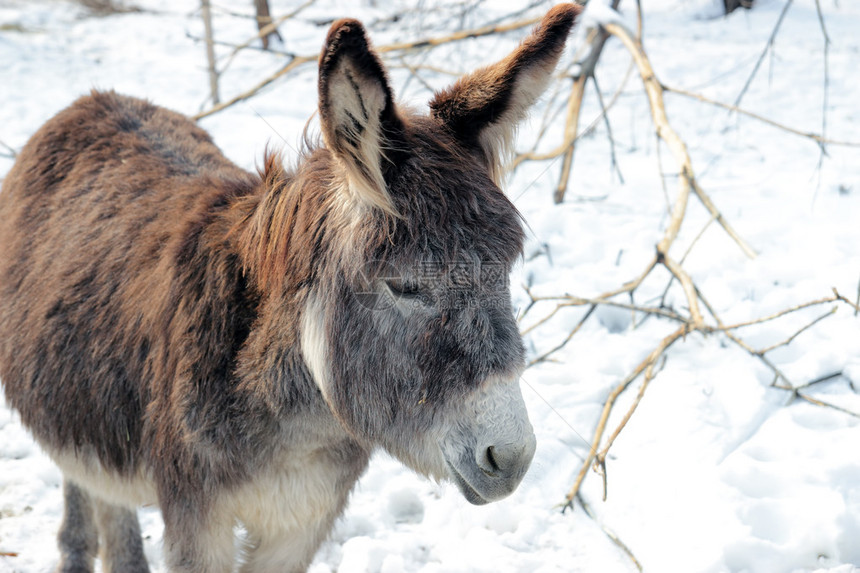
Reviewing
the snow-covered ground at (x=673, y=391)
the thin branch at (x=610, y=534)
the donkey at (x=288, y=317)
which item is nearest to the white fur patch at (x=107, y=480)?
the donkey at (x=288, y=317)

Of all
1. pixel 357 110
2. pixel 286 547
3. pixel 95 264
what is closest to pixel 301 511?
pixel 286 547

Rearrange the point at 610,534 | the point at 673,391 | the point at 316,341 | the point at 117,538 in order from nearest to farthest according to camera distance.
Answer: the point at 316,341 → the point at 610,534 → the point at 117,538 → the point at 673,391

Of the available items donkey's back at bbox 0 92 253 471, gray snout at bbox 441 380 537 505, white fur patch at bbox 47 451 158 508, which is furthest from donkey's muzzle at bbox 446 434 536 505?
white fur patch at bbox 47 451 158 508

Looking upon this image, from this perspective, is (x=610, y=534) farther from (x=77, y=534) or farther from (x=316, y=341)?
(x=77, y=534)

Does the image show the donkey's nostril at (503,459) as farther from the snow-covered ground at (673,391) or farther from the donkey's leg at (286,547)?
the donkey's leg at (286,547)

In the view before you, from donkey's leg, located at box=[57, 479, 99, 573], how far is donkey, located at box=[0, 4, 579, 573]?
0.60 m

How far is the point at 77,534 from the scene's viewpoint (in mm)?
2971

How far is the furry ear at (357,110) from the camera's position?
149 centimetres

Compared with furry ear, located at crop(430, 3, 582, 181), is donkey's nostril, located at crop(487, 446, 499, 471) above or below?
below

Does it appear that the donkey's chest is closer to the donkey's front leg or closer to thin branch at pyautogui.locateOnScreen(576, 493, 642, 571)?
the donkey's front leg

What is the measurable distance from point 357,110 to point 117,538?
2.32 metres

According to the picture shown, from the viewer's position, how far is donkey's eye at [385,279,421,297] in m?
1.71

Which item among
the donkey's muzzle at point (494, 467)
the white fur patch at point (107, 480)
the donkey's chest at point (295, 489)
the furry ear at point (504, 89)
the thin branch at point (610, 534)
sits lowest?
the thin branch at point (610, 534)

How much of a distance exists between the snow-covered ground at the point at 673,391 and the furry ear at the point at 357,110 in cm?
44
